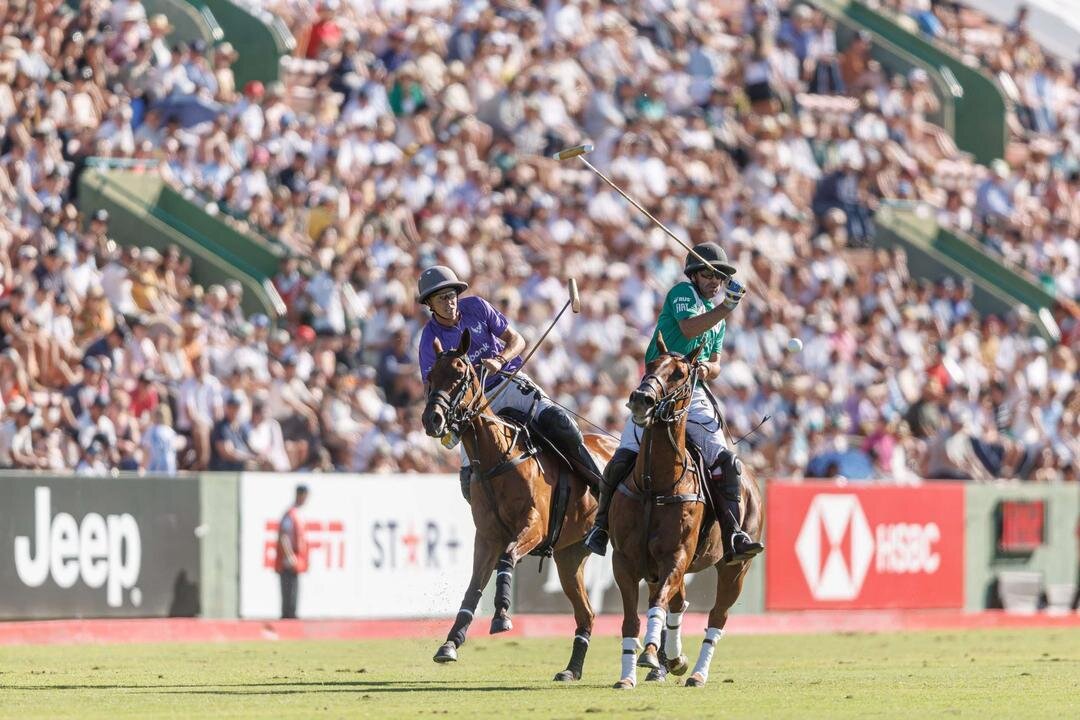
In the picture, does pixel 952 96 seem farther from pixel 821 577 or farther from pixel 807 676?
pixel 807 676

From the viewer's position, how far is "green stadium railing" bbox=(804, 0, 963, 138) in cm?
3634

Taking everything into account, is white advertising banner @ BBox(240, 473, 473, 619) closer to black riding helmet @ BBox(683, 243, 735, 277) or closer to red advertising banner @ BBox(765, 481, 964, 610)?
red advertising banner @ BBox(765, 481, 964, 610)

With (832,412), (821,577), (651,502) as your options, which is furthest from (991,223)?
(651,502)

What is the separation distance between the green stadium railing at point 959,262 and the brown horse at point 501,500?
18417mm

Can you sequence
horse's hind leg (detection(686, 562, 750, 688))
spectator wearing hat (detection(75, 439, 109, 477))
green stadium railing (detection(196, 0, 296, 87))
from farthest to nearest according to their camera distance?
1. green stadium railing (detection(196, 0, 296, 87))
2. spectator wearing hat (detection(75, 439, 109, 477))
3. horse's hind leg (detection(686, 562, 750, 688))

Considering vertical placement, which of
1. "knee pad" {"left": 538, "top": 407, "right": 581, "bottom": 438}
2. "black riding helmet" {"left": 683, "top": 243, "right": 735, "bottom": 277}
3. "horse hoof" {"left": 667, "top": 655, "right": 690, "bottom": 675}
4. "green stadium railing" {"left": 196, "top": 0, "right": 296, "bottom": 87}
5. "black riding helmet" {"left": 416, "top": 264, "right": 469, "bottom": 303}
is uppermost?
"green stadium railing" {"left": 196, "top": 0, "right": 296, "bottom": 87}

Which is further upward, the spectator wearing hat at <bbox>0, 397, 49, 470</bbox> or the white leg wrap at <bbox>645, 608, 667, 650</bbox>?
the spectator wearing hat at <bbox>0, 397, 49, 470</bbox>

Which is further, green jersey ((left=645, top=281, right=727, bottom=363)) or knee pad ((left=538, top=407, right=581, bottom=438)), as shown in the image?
knee pad ((left=538, top=407, right=581, bottom=438))

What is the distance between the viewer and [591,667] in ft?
53.6

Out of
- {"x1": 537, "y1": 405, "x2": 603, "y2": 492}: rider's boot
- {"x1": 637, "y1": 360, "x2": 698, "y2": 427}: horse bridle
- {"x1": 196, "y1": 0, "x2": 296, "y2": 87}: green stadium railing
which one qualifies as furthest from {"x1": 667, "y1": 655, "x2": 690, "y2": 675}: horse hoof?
{"x1": 196, "y1": 0, "x2": 296, "y2": 87}: green stadium railing

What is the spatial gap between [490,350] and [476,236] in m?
11.2

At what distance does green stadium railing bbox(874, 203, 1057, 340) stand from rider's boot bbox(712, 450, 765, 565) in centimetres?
1922

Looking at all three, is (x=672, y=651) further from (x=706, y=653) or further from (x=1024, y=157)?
(x=1024, y=157)

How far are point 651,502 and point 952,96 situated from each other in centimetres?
2448
